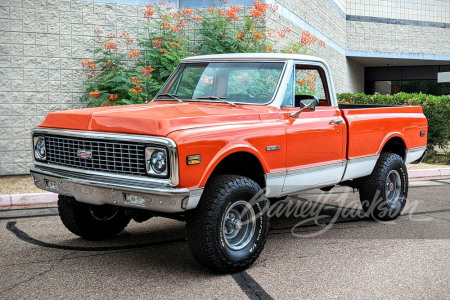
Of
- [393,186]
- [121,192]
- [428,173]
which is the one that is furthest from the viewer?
[428,173]

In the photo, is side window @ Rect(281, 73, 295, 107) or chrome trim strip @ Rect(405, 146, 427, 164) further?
chrome trim strip @ Rect(405, 146, 427, 164)

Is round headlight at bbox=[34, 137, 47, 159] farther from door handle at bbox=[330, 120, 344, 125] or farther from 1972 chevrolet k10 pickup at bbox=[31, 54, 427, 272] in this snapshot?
door handle at bbox=[330, 120, 344, 125]

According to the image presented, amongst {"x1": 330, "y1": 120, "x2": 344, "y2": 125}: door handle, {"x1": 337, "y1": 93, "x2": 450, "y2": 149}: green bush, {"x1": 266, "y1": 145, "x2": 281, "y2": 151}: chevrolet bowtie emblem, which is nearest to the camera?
{"x1": 266, "y1": 145, "x2": 281, "y2": 151}: chevrolet bowtie emblem

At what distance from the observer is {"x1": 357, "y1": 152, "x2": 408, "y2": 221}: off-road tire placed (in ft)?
24.5

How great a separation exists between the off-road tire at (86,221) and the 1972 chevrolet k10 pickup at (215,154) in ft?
0.04

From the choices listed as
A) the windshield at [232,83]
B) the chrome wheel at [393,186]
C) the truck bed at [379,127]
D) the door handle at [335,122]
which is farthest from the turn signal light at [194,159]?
the chrome wheel at [393,186]

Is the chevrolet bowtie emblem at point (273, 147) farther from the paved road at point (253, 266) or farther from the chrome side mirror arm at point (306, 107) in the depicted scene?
the paved road at point (253, 266)

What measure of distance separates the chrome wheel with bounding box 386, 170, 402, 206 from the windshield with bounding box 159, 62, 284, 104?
250 cm

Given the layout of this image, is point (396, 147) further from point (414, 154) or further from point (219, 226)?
point (219, 226)

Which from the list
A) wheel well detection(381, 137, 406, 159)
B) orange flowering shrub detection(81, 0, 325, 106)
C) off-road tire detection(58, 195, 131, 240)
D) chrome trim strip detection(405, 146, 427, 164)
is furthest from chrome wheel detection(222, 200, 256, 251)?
orange flowering shrub detection(81, 0, 325, 106)

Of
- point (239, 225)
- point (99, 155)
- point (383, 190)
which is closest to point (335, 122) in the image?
point (383, 190)

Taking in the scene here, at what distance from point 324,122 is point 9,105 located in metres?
7.08

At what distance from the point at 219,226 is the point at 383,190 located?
3.25m

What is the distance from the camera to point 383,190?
7.50 meters
